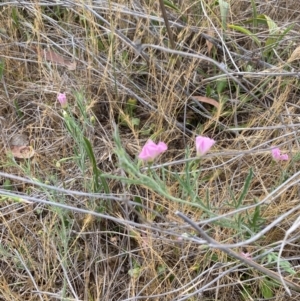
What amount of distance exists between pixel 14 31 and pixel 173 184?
2.93 ft

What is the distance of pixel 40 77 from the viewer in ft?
5.84

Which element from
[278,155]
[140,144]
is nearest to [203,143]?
[278,155]

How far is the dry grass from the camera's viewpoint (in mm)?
1309

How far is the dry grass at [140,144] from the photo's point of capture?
4.29 feet

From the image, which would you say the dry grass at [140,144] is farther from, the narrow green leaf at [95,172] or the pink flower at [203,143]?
the pink flower at [203,143]

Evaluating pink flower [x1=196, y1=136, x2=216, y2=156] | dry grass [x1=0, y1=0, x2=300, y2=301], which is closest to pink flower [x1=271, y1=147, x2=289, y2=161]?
dry grass [x1=0, y1=0, x2=300, y2=301]

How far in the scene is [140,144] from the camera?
1595 mm

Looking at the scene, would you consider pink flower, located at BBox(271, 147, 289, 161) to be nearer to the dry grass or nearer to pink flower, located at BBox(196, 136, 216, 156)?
the dry grass

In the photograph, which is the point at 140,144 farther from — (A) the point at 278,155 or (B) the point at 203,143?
(B) the point at 203,143

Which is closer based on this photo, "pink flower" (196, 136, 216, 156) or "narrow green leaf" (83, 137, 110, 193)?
"pink flower" (196, 136, 216, 156)

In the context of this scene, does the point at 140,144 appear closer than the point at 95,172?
No


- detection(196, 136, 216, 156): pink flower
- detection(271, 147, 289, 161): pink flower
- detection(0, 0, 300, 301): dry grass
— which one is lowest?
detection(0, 0, 300, 301): dry grass

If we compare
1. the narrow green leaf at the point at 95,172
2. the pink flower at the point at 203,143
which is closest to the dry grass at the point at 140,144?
the narrow green leaf at the point at 95,172

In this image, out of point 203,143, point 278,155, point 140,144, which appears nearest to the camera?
point 203,143
